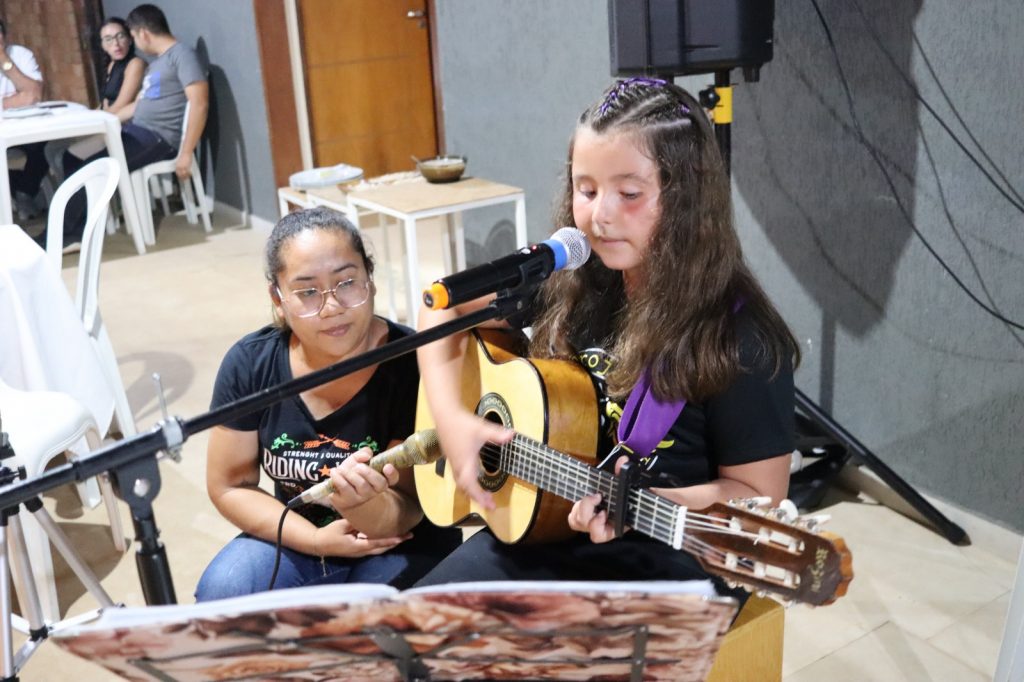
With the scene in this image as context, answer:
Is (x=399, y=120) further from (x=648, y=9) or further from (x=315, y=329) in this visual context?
(x=315, y=329)

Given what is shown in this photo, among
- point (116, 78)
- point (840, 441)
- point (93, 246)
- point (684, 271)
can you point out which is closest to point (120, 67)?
point (116, 78)

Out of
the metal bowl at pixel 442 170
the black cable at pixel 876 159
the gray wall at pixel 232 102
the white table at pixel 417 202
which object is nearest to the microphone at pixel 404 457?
the black cable at pixel 876 159

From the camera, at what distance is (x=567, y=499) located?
4.55ft

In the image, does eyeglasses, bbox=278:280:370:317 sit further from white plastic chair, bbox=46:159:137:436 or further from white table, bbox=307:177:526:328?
white table, bbox=307:177:526:328

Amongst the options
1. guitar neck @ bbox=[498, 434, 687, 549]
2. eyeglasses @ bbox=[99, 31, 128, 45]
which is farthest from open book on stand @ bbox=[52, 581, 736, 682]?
eyeglasses @ bbox=[99, 31, 128, 45]

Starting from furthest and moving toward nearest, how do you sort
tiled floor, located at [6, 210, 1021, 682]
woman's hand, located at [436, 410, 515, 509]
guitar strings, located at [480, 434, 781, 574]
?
tiled floor, located at [6, 210, 1021, 682]
woman's hand, located at [436, 410, 515, 509]
guitar strings, located at [480, 434, 781, 574]

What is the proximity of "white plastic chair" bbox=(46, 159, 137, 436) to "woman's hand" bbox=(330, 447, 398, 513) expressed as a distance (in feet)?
5.30

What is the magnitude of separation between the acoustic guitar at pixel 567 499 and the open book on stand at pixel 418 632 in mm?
143

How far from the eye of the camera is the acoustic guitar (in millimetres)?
1026

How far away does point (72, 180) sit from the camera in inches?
114

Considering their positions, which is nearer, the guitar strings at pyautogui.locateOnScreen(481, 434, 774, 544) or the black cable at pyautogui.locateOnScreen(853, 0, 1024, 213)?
the guitar strings at pyautogui.locateOnScreen(481, 434, 774, 544)

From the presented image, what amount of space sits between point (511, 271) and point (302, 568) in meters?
0.87

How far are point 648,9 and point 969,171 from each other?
803mm

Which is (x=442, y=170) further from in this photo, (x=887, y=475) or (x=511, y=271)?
(x=511, y=271)
